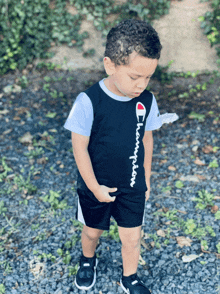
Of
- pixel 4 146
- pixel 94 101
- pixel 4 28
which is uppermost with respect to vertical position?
pixel 94 101

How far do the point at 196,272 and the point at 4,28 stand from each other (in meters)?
4.16

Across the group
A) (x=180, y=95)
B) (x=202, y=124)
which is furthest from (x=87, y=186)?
(x=180, y=95)

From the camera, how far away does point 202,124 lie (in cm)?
411

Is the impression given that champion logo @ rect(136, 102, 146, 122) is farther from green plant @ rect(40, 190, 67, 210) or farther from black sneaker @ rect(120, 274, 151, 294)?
green plant @ rect(40, 190, 67, 210)

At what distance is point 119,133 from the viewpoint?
1837 mm

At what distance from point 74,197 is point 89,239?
1.00 m

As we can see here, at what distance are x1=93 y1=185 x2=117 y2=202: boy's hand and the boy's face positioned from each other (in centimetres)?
58

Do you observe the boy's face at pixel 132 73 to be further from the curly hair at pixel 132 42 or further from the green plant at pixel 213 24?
the green plant at pixel 213 24

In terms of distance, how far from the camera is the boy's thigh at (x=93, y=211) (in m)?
2.00

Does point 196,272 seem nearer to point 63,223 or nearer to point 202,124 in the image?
point 63,223

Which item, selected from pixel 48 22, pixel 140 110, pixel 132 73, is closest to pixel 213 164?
pixel 140 110

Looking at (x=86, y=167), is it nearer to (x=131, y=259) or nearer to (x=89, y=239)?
(x=89, y=239)

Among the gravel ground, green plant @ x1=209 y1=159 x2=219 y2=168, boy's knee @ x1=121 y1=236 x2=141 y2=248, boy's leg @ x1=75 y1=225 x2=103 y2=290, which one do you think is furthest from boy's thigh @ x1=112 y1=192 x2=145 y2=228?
green plant @ x1=209 y1=159 x2=219 y2=168

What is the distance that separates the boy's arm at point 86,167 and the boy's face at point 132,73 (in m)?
0.37
